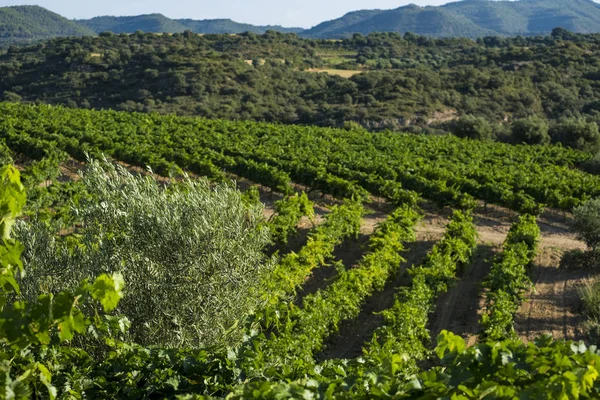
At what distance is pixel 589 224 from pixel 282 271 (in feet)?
26.2

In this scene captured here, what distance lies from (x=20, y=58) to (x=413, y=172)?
72.1 meters

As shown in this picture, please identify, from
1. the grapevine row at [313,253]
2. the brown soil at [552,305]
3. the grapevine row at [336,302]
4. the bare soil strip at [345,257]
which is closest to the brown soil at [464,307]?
the brown soil at [552,305]

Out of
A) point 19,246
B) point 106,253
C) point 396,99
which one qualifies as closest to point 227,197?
point 106,253

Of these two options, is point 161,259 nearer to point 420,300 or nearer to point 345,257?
point 420,300

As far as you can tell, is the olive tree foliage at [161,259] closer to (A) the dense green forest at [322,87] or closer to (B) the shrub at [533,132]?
(B) the shrub at [533,132]

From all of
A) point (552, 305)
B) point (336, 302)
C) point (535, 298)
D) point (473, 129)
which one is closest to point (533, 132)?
point (473, 129)

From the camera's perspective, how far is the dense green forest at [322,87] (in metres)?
47.3

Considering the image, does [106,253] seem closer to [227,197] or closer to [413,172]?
[227,197]

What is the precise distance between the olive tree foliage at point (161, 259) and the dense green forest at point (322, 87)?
94.3ft

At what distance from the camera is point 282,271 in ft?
39.7

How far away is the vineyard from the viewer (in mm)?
3725

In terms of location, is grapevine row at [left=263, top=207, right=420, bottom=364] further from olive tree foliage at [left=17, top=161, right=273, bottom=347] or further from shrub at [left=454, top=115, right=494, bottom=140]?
shrub at [left=454, top=115, right=494, bottom=140]

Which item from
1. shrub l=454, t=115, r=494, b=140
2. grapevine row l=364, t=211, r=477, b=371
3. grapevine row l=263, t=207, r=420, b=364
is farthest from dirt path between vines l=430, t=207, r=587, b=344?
shrub l=454, t=115, r=494, b=140

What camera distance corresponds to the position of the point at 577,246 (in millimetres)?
16453
